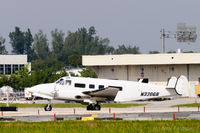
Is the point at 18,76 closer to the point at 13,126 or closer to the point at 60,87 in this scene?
the point at 60,87

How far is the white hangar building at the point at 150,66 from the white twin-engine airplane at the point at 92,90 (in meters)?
25.4

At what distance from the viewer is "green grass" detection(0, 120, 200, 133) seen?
90.1 ft

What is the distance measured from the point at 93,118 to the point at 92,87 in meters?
8.66

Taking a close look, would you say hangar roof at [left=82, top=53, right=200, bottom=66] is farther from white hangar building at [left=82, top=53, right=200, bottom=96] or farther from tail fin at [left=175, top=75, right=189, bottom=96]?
tail fin at [left=175, top=75, right=189, bottom=96]

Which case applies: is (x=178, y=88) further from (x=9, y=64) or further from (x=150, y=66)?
(x=9, y=64)

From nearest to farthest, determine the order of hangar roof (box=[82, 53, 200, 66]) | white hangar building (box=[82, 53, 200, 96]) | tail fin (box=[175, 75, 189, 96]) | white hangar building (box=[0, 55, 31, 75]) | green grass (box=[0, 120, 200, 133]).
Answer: green grass (box=[0, 120, 200, 133]), tail fin (box=[175, 75, 189, 96]), hangar roof (box=[82, 53, 200, 66]), white hangar building (box=[82, 53, 200, 96]), white hangar building (box=[0, 55, 31, 75])

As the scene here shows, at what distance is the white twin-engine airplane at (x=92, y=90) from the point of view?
44.0 meters

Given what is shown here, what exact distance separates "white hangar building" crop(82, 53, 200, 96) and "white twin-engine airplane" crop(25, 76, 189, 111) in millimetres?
25426

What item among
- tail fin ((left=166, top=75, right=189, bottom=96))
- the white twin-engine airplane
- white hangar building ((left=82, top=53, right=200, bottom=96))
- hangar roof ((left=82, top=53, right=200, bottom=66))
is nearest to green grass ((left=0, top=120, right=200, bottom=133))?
the white twin-engine airplane

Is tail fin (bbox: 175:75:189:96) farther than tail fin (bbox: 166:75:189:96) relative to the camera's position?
Yes

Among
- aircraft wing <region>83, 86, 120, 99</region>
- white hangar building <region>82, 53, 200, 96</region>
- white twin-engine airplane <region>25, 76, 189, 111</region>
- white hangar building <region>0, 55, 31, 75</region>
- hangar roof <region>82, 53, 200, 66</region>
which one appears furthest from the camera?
white hangar building <region>0, 55, 31, 75</region>

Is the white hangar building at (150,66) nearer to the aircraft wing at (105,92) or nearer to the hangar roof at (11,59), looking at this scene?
the aircraft wing at (105,92)

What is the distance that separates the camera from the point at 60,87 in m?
44.1

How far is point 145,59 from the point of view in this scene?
7288 centimetres
